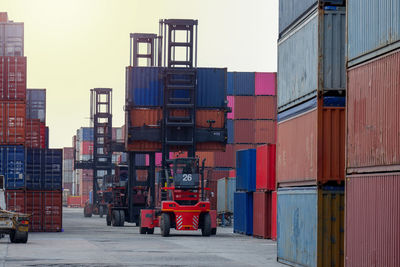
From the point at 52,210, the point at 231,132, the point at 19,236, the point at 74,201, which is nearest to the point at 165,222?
the point at 52,210

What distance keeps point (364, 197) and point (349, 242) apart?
50.4 inches

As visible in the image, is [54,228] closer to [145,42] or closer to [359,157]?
[145,42]

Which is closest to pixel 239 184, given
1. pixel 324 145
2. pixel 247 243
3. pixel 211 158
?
pixel 247 243

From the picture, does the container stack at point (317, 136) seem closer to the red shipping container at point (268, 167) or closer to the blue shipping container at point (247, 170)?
the red shipping container at point (268, 167)

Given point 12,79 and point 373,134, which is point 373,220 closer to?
point 373,134

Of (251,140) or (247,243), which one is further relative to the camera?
(251,140)

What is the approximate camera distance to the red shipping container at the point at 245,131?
69000mm

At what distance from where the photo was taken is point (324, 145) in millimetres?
20016

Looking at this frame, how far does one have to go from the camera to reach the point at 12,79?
1532 inches

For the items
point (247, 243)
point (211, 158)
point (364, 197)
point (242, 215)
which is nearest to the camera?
point (364, 197)

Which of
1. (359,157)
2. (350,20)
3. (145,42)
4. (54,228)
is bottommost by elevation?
(54,228)

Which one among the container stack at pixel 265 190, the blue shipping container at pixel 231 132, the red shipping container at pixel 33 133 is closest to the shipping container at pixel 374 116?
the container stack at pixel 265 190

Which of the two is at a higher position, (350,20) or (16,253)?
(350,20)

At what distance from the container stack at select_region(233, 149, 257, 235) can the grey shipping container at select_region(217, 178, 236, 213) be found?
9.13m
